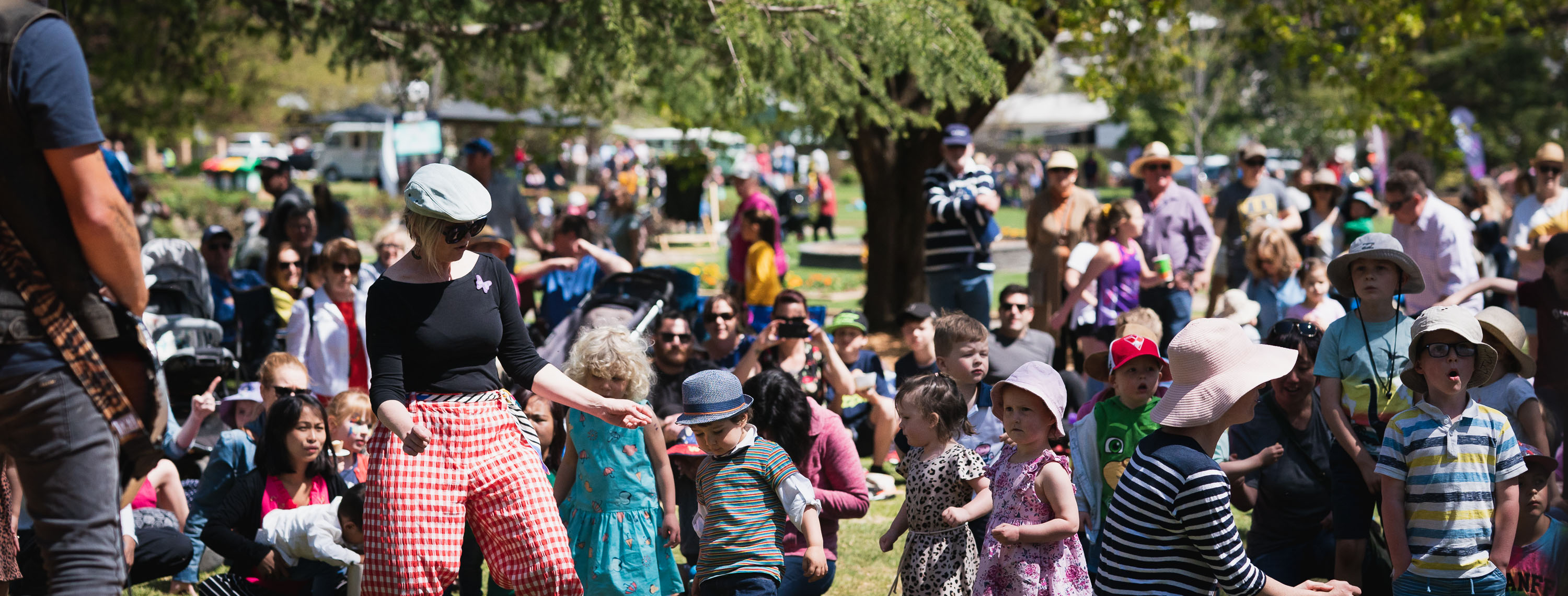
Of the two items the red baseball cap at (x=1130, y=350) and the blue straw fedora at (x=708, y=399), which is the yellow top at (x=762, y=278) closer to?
the red baseball cap at (x=1130, y=350)

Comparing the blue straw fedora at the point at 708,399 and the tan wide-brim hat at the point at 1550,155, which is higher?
the tan wide-brim hat at the point at 1550,155

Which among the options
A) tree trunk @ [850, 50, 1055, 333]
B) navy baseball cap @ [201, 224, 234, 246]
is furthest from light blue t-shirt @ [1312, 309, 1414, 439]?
navy baseball cap @ [201, 224, 234, 246]

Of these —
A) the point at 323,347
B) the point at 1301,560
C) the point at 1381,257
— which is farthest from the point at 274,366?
the point at 1381,257

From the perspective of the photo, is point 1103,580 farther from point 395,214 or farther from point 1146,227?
point 395,214

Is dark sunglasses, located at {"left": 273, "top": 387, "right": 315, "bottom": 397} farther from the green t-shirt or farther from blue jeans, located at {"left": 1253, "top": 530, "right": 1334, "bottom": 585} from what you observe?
blue jeans, located at {"left": 1253, "top": 530, "right": 1334, "bottom": 585}

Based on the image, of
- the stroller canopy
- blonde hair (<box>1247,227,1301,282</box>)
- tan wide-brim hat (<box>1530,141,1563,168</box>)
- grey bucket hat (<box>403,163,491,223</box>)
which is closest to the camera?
grey bucket hat (<box>403,163,491,223</box>)

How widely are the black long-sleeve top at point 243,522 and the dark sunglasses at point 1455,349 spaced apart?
404 cm

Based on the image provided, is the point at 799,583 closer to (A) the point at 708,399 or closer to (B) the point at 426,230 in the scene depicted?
(A) the point at 708,399

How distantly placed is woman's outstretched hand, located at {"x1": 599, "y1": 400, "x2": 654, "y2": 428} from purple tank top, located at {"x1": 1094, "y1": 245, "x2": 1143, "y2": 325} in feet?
16.4

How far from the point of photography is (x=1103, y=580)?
358 cm

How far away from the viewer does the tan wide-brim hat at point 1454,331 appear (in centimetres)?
412

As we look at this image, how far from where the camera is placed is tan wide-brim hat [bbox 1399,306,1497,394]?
412 cm

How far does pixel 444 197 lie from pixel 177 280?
5589 millimetres

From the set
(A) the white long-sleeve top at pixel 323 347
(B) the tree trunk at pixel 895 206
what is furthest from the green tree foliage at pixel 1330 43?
(A) the white long-sleeve top at pixel 323 347
